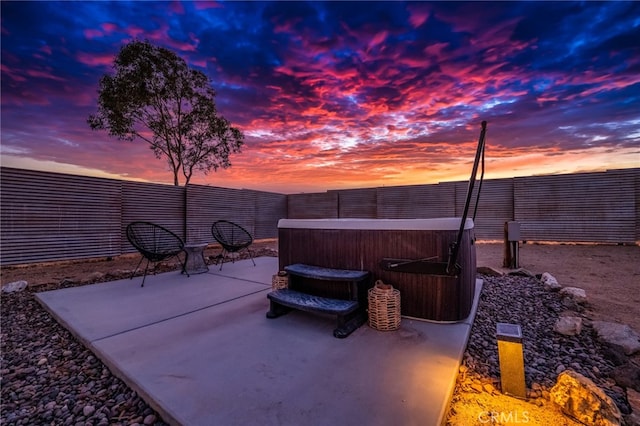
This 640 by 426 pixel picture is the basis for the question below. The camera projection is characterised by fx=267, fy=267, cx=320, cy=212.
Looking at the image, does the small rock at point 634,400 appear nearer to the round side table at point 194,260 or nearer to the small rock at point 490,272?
the small rock at point 490,272

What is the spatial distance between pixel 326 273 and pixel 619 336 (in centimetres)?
227

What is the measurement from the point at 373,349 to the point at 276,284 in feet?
4.30

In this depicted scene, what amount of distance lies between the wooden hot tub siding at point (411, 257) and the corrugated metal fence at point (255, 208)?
5384 mm

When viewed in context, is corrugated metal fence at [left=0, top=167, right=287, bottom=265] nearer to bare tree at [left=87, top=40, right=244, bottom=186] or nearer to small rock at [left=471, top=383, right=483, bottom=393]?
bare tree at [left=87, top=40, right=244, bottom=186]

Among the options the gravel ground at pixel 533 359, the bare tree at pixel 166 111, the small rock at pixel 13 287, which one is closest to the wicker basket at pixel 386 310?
the gravel ground at pixel 533 359

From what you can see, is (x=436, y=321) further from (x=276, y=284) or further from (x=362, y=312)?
(x=276, y=284)

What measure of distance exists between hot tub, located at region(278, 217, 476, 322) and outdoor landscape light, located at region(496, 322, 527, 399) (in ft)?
2.37

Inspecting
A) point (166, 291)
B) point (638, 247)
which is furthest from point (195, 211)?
point (638, 247)

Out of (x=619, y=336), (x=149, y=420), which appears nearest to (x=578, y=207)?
(x=619, y=336)

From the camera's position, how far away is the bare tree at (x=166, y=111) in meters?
7.42

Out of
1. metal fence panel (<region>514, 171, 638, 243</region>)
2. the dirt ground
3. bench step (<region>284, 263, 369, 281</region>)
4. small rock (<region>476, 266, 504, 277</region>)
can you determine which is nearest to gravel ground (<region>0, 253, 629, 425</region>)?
the dirt ground

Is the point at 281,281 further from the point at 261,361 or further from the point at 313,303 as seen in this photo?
the point at 261,361

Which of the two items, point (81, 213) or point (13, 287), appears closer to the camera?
point (13, 287)

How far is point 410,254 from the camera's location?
226 centimetres
